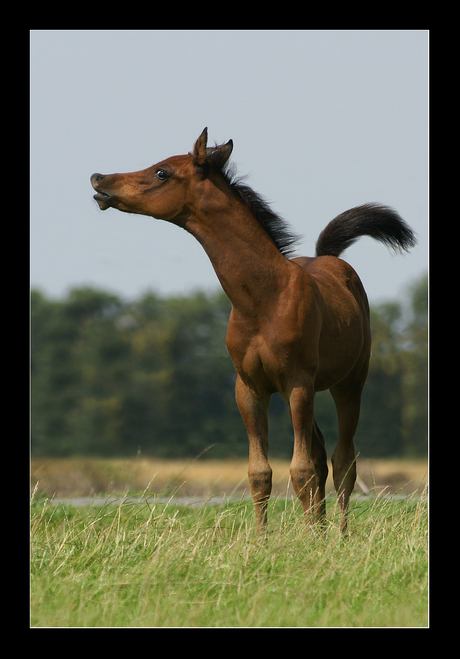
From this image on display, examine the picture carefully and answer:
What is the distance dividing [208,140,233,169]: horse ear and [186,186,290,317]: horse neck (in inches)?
10.2

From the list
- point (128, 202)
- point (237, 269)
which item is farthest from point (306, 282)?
point (128, 202)

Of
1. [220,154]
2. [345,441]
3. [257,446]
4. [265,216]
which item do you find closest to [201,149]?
[220,154]

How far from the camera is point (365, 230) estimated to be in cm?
778

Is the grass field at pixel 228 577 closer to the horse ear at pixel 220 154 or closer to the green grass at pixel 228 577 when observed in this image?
the green grass at pixel 228 577

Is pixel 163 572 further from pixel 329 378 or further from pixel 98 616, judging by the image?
pixel 329 378

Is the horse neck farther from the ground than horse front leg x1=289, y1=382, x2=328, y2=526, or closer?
farther from the ground

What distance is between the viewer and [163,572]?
16.8ft

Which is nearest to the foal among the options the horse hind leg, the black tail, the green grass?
the green grass

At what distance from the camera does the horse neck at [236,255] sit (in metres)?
5.84

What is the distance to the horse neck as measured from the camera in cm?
584

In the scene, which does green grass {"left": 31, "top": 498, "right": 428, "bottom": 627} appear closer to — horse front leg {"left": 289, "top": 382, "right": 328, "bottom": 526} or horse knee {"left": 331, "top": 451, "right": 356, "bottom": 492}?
horse front leg {"left": 289, "top": 382, "right": 328, "bottom": 526}

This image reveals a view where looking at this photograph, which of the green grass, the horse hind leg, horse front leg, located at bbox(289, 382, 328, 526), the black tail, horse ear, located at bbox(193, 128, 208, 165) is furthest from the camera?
the black tail

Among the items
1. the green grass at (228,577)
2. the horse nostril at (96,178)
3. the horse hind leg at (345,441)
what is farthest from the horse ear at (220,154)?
the green grass at (228,577)

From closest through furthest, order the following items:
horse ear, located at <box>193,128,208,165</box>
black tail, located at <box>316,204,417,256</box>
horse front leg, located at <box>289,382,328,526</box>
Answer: horse ear, located at <box>193,128,208,165</box>
horse front leg, located at <box>289,382,328,526</box>
black tail, located at <box>316,204,417,256</box>
